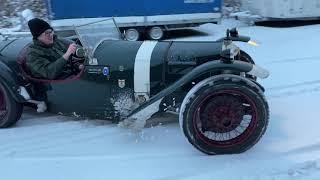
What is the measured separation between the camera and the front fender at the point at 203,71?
4.24 metres

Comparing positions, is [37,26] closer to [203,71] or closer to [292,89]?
[203,71]

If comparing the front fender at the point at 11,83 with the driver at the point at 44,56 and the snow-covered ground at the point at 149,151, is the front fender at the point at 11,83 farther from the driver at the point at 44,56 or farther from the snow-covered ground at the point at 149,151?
the snow-covered ground at the point at 149,151

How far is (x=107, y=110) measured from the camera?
4.82 m

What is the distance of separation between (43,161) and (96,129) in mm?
787

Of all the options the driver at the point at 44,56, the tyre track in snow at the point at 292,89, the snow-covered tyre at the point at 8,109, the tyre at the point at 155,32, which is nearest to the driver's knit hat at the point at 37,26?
the driver at the point at 44,56

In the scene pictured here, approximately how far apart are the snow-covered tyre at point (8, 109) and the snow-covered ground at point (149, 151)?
0.09m

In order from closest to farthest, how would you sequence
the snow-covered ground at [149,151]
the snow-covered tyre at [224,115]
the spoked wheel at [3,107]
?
the snow-covered ground at [149,151], the snow-covered tyre at [224,115], the spoked wheel at [3,107]

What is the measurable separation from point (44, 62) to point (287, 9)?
824 centimetres

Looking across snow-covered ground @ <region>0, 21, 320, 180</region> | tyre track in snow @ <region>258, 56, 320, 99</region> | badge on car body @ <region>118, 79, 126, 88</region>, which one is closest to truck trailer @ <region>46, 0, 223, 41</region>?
tyre track in snow @ <region>258, 56, 320, 99</region>

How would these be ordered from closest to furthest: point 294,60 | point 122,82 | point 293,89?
1. point 122,82
2. point 293,89
3. point 294,60

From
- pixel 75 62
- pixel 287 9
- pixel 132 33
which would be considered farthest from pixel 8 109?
pixel 287 9

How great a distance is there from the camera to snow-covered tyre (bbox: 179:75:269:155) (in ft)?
13.6

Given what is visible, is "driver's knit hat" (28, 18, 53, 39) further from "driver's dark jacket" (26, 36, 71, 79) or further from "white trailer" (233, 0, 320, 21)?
"white trailer" (233, 0, 320, 21)

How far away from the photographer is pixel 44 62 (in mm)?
4875
